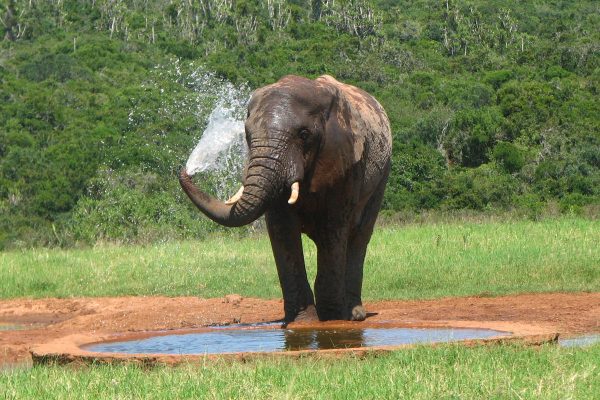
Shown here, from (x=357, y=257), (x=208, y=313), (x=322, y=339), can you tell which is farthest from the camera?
(x=208, y=313)

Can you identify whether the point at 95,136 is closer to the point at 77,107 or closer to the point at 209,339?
the point at 77,107

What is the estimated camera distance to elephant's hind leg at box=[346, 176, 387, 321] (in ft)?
31.8

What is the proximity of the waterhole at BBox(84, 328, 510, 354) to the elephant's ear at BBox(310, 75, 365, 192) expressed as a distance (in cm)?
105

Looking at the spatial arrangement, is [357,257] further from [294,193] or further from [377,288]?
[377,288]

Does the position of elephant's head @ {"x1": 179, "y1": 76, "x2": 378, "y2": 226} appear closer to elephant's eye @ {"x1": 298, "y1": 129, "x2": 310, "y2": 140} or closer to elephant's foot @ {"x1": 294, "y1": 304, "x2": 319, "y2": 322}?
elephant's eye @ {"x1": 298, "y1": 129, "x2": 310, "y2": 140}

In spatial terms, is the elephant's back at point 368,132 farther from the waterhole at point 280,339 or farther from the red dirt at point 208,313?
the waterhole at point 280,339

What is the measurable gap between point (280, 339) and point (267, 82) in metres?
51.0

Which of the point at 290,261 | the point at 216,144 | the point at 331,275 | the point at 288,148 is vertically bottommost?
the point at 331,275

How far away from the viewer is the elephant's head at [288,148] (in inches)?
303

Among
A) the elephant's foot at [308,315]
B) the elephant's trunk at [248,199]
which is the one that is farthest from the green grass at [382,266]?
the elephant's trunk at [248,199]

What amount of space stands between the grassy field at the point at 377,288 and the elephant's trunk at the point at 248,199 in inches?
58.3

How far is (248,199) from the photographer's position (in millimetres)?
7613

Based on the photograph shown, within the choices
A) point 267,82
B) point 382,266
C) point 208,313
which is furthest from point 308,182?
point 267,82

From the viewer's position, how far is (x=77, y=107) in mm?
56250
